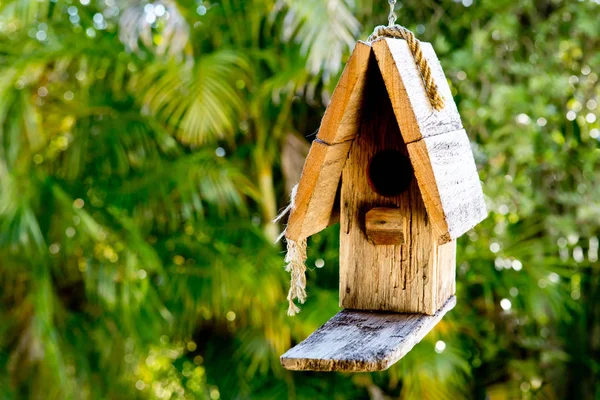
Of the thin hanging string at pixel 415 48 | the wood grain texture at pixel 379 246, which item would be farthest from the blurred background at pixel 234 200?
the thin hanging string at pixel 415 48

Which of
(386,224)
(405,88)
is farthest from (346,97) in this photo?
(386,224)

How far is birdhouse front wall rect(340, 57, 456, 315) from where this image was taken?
38.5 inches

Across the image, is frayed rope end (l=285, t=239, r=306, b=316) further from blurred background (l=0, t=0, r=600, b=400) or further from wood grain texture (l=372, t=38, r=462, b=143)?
blurred background (l=0, t=0, r=600, b=400)

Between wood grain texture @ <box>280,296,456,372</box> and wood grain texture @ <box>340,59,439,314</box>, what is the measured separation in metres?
0.02

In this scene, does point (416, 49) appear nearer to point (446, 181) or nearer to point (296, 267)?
point (446, 181)

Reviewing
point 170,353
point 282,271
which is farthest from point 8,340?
point 282,271

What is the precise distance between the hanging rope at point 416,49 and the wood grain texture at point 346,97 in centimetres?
4

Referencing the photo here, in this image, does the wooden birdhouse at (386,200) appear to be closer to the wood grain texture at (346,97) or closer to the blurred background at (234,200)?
the wood grain texture at (346,97)

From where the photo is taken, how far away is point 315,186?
2.96 feet

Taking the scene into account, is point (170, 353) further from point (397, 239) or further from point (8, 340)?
point (397, 239)

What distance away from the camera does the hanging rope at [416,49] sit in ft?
2.83

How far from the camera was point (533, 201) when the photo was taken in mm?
2459

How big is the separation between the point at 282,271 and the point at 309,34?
82 cm

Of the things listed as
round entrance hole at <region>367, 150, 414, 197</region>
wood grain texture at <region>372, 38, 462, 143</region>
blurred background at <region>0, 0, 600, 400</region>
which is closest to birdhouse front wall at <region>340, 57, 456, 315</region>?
round entrance hole at <region>367, 150, 414, 197</region>
